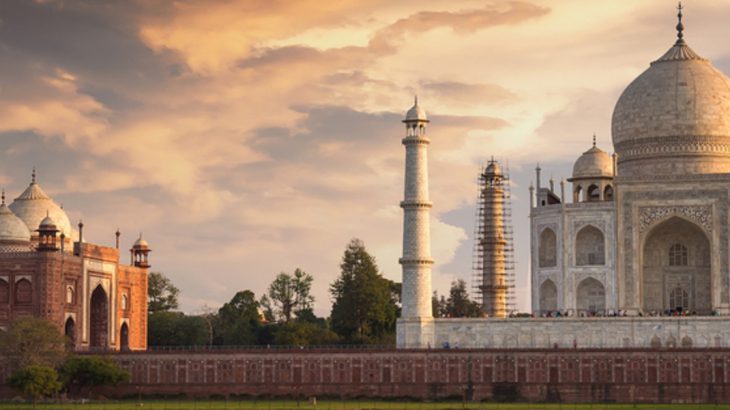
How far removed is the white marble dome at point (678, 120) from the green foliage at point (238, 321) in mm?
29844

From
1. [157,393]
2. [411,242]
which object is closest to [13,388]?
→ [157,393]

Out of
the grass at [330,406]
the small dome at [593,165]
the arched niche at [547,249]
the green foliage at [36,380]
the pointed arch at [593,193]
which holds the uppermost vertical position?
the small dome at [593,165]

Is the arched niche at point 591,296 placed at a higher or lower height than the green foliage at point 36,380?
higher

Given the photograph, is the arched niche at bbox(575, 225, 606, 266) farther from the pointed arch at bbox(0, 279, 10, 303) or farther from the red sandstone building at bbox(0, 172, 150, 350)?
the pointed arch at bbox(0, 279, 10, 303)

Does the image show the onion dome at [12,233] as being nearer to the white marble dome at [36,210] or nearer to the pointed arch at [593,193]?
the white marble dome at [36,210]

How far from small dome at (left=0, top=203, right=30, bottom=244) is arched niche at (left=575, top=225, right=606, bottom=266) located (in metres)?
28.4

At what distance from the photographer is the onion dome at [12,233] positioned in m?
78.7

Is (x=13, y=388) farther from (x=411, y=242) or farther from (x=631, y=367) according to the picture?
(x=631, y=367)

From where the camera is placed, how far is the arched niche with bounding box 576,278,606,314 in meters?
71.9

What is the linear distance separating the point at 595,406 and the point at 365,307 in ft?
94.9

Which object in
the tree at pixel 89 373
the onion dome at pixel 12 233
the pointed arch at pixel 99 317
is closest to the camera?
the tree at pixel 89 373

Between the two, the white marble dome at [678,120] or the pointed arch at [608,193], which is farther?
the pointed arch at [608,193]

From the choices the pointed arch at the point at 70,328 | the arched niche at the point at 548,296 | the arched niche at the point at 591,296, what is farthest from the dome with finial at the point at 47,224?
the arched niche at the point at 591,296

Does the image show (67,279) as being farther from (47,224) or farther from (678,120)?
(678,120)
